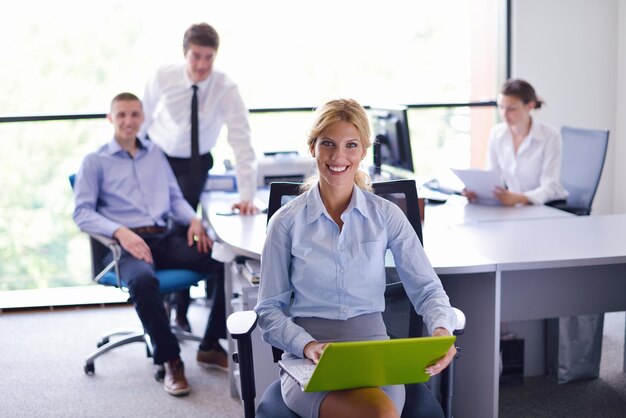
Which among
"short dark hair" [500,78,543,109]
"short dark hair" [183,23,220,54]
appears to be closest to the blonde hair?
"short dark hair" [183,23,220,54]

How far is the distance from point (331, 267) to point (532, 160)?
2.46 m

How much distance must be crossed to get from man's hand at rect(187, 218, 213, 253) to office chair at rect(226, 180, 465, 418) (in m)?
1.38

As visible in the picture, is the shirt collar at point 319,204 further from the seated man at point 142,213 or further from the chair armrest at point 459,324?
the seated man at point 142,213

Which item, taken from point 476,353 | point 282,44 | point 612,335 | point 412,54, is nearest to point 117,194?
point 476,353

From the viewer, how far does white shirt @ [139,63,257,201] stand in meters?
4.45

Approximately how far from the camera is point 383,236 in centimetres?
252

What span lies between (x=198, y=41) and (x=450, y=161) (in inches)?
123

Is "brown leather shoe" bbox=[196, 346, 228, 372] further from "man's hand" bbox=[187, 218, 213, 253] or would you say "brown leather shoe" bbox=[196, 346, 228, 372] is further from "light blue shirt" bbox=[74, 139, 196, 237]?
"light blue shirt" bbox=[74, 139, 196, 237]

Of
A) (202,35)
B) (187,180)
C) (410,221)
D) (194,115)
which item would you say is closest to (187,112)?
(194,115)

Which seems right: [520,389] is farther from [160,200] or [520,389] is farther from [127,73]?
[127,73]

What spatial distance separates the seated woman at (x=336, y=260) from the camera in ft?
8.03

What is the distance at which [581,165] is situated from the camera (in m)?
4.75

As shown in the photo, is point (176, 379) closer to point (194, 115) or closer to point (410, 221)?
point (194, 115)

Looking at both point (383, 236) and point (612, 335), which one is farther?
point (612, 335)
